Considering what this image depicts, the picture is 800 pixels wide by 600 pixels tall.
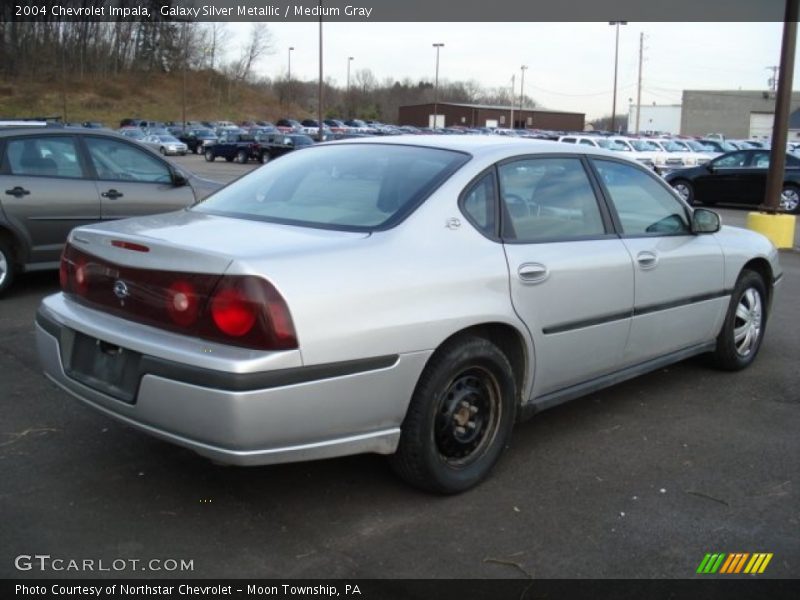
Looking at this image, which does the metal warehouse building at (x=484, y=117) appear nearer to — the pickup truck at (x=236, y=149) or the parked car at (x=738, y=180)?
the pickup truck at (x=236, y=149)

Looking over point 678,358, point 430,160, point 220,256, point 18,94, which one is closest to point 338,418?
point 220,256

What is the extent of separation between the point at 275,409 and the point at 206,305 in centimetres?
47

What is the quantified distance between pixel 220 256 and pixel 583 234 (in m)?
2.04

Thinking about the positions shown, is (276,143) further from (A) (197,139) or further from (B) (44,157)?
(B) (44,157)

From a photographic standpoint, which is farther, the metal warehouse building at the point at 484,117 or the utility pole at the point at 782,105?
the metal warehouse building at the point at 484,117

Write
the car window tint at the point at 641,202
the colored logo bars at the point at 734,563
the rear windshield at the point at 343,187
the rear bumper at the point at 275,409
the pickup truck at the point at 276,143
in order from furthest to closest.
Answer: the pickup truck at the point at 276,143
the car window tint at the point at 641,202
the rear windshield at the point at 343,187
the colored logo bars at the point at 734,563
the rear bumper at the point at 275,409

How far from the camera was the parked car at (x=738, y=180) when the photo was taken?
18.4 m

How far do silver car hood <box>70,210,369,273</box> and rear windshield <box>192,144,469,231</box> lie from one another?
159mm

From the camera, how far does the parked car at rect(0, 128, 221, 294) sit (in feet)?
23.7

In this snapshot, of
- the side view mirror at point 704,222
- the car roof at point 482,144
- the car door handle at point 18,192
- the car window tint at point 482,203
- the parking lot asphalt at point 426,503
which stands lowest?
Answer: the parking lot asphalt at point 426,503

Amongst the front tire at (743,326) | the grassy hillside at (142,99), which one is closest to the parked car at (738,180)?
the front tire at (743,326)

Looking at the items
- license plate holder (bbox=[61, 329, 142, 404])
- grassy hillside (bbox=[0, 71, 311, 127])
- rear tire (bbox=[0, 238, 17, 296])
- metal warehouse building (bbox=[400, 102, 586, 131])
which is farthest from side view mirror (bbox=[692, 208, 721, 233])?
metal warehouse building (bbox=[400, 102, 586, 131])

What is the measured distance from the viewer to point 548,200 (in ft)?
13.3

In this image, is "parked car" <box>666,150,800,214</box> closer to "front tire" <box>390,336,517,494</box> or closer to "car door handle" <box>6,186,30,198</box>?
"car door handle" <box>6,186,30,198</box>
